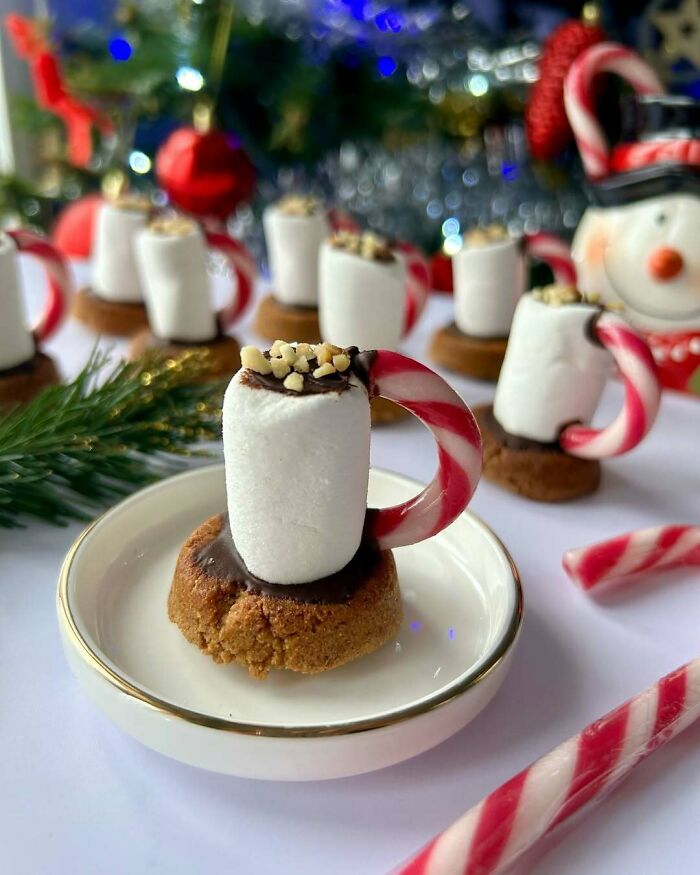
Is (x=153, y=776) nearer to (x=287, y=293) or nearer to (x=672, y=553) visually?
(x=672, y=553)

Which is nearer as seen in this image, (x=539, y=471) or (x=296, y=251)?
(x=539, y=471)

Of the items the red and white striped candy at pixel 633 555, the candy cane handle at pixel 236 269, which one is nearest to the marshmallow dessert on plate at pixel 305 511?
the red and white striped candy at pixel 633 555

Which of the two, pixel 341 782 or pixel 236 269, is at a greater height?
pixel 236 269

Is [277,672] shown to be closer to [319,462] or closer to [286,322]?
[319,462]

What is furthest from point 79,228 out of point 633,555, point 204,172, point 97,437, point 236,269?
point 633,555

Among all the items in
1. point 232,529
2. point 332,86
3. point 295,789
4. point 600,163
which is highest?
point 332,86

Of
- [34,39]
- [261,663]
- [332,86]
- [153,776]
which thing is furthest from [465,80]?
[153,776]

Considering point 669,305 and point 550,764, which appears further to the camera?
point 669,305
